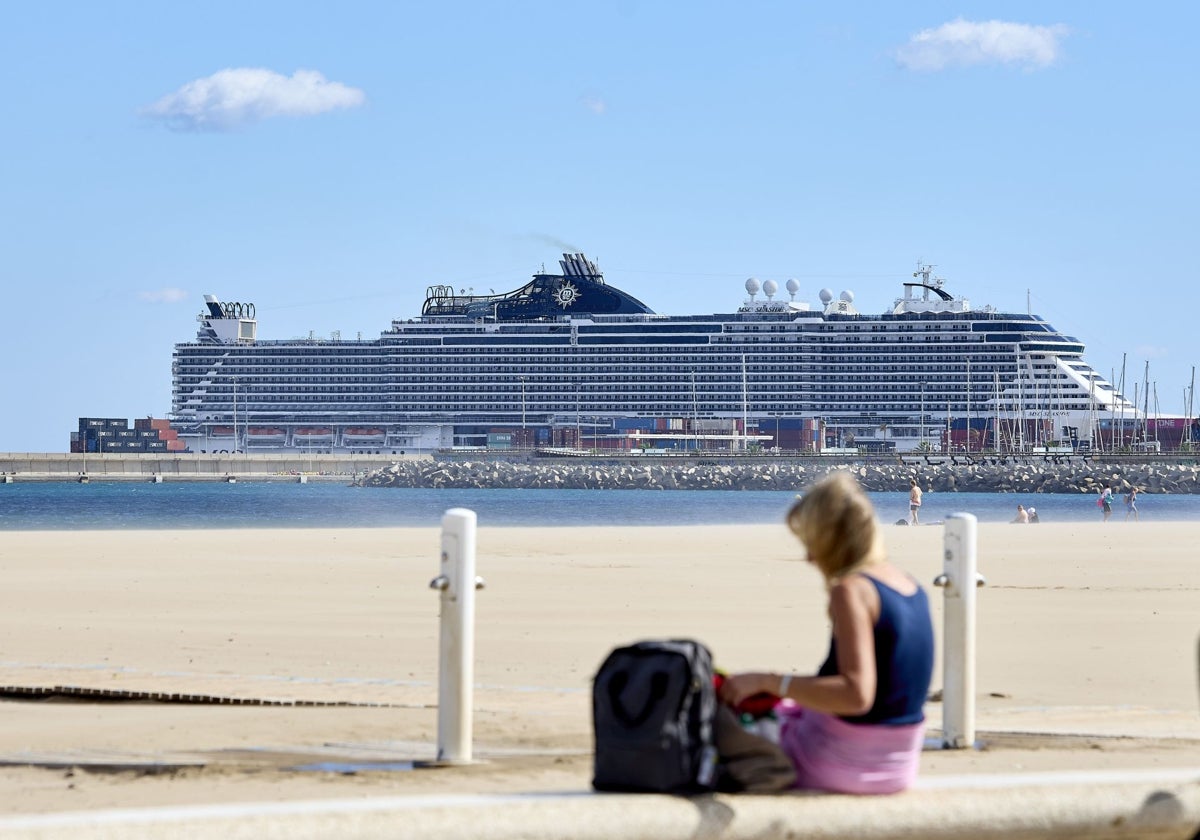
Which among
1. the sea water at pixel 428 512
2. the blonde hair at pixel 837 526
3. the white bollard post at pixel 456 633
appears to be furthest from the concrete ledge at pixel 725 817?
the sea water at pixel 428 512

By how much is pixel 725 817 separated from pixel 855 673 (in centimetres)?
43

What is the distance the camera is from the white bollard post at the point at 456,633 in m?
5.03

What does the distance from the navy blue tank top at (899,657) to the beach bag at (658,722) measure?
13.0 inches

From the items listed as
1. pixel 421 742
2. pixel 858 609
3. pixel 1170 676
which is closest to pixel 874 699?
pixel 858 609

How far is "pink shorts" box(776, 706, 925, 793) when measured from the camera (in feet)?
12.6

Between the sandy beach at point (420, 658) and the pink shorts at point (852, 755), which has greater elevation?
the pink shorts at point (852, 755)

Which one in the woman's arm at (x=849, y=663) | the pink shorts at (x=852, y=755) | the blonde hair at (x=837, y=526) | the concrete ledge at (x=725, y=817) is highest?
the blonde hair at (x=837, y=526)

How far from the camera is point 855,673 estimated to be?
12.2 feet

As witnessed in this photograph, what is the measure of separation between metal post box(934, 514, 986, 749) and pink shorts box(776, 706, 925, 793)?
1.79 metres

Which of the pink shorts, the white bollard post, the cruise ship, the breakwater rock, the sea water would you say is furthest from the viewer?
the cruise ship

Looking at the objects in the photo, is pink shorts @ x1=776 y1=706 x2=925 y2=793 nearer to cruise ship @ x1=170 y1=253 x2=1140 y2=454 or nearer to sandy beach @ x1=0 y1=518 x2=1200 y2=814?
sandy beach @ x1=0 y1=518 x2=1200 y2=814

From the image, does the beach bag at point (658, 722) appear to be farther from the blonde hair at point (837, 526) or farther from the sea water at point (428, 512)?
the sea water at point (428, 512)

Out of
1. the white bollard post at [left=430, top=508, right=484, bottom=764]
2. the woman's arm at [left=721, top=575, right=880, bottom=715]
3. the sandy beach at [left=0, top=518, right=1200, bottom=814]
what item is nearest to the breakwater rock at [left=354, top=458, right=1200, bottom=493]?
the sandy beach at [left=0, top=518, right=1200, bottom=814]

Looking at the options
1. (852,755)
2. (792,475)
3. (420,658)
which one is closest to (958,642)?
(852,755)
